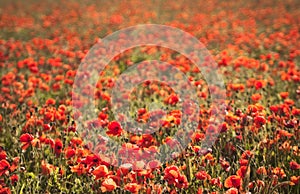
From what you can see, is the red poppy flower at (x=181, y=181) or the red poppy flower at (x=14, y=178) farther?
the red poppy flower at (x=14, y=178)

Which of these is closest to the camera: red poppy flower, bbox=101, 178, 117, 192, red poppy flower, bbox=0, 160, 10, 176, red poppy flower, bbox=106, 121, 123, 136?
red poppy flower, bbox=101, 178, 117, 192

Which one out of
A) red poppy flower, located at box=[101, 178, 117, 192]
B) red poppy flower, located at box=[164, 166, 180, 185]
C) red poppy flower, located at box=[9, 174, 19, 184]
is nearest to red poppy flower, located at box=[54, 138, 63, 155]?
red poppy flower, located at box=[9, 174, 19, 184]

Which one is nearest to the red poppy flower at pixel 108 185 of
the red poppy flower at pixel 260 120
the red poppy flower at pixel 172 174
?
the red poppy flower at pixel 172 174

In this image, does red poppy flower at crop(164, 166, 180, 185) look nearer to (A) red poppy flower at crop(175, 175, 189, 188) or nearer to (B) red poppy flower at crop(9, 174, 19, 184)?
(A) red poppy flower at crop(175, 175, 189, 188)

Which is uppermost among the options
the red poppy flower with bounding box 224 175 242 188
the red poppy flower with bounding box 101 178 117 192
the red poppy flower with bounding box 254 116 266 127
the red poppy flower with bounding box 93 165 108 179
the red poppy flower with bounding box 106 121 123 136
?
the red poppy flower with bounding box 106 121 123 136

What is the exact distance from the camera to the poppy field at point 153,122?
294 cm

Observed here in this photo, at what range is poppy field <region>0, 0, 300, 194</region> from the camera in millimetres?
2939

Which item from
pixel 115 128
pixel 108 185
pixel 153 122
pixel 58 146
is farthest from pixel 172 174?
pixel 153 122

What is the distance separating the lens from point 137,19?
11852 millimetres

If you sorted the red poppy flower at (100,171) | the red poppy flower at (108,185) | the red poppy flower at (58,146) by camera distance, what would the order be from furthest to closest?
the red poppy flower at (58,146) < the red poppy flower at (100,171) < the red poppy flower at (108,185)

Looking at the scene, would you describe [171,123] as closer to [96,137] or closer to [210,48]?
[96,137]

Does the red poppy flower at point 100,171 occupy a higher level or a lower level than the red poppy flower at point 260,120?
lower

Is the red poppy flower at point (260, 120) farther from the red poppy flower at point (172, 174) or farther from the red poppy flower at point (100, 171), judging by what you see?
the red poppy flower at point (100, 171)

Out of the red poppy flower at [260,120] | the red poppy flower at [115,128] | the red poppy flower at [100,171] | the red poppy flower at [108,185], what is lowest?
the red poppy flower at [108,185]
